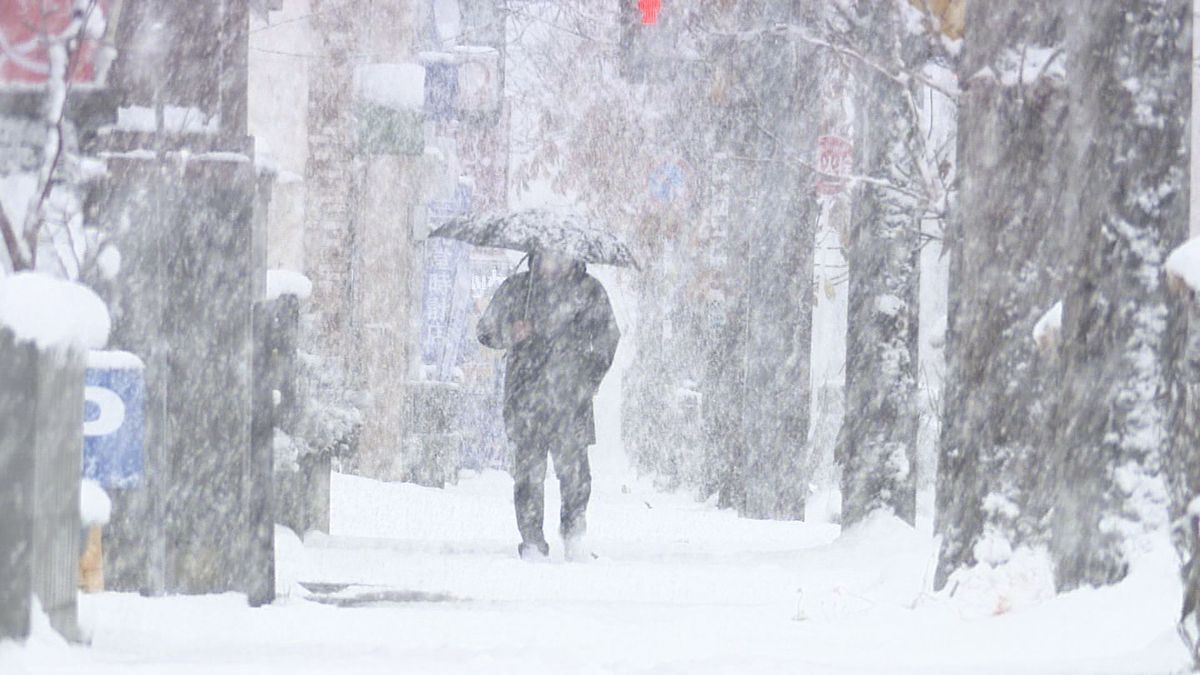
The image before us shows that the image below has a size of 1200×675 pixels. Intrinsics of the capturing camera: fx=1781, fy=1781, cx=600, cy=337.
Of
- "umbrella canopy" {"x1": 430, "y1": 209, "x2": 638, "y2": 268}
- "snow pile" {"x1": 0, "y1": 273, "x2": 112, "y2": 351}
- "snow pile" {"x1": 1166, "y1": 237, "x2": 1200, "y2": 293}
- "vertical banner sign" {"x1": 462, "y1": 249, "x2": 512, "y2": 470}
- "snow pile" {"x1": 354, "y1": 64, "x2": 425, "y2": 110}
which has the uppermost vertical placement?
"snow pile" {"x1": 354, "y1": 64, "x2": 425, "y2": 110}

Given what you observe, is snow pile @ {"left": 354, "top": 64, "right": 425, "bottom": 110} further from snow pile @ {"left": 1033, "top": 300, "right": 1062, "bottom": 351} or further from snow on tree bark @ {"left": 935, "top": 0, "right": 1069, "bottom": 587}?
snow pile @ {"left": 1033, "top": 300, "right": 1062, "bottom": 351}

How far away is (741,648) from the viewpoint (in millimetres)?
6160

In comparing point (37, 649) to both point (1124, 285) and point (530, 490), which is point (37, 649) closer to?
point (1124, 285)

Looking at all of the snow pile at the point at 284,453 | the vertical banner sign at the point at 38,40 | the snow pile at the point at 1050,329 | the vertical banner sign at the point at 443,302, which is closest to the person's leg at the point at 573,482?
the snow pile at the point at 284,453

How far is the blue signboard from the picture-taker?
6812 mm

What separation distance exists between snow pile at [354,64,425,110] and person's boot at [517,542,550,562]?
33.9 feet

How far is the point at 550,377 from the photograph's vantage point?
10453 mm

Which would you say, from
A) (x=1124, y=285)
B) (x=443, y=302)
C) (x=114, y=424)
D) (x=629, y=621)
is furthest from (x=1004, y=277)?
(x=443, y=302)

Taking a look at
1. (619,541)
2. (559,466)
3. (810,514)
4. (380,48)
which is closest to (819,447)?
(810,514)

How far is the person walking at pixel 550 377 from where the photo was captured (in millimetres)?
10375

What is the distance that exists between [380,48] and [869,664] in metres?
16.3

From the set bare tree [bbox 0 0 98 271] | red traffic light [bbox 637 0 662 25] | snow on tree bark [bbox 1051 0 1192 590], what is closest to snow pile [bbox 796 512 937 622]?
snow on tree bark [bbox 1051 0 1192 590]

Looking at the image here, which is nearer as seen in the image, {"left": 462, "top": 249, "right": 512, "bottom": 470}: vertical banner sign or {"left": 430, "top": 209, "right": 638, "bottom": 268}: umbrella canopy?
{"left": 430, "top": 209, "right": 638, "bottom": 268}: umbrella canopy

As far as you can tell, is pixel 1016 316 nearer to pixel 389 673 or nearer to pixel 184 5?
pixel 389 673
